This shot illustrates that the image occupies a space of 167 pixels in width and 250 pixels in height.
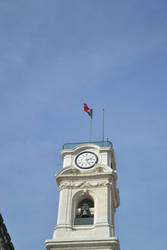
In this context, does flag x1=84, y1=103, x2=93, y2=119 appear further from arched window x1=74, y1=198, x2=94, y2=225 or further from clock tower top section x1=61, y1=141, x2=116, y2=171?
arched window x1=74, y1=198, x2=94, y2=225

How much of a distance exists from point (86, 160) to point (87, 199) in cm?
440

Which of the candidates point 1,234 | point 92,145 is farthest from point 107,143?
point 1,234

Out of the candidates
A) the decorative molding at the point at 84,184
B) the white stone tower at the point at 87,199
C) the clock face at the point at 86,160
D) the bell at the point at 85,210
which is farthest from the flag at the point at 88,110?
→ the bell at the point at 85,210

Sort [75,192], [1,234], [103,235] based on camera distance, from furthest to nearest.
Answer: [75,192]
[103,235]
[1,234]

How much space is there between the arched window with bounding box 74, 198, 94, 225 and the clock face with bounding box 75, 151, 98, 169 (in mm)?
3745

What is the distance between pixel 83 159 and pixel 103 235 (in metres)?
10.1

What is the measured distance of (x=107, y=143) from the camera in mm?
58531

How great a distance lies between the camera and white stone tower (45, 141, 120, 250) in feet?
160

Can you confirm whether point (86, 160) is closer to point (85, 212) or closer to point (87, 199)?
point (87, 199)

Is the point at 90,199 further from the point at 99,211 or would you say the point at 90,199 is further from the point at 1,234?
the point at 1,234

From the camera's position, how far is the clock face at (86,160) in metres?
55.4

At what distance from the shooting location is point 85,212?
5219 cm

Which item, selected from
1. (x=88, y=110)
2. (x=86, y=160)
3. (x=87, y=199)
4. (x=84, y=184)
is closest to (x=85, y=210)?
(x=87, y=199)

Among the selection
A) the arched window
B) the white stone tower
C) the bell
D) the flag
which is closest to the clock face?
the white stone tower
